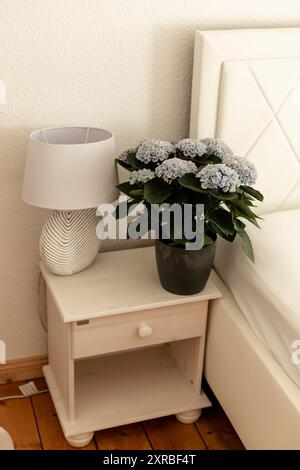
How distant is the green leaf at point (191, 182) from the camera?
5.49ft

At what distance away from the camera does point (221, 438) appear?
2.03 metres

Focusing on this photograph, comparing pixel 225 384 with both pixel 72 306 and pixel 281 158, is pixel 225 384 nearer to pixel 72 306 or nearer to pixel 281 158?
pixel 72 306

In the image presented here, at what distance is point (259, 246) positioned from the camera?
73.2 inches

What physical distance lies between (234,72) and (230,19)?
195mm

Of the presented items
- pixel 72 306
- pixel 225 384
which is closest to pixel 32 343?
pixel 72 306

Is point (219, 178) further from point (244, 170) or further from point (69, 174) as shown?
point (69, 174)

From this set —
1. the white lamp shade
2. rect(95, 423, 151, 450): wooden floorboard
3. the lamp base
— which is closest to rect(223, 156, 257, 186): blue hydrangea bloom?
the white lamp shade

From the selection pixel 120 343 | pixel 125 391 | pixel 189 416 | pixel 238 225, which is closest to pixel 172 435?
pixel 189 416

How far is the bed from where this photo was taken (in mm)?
1682

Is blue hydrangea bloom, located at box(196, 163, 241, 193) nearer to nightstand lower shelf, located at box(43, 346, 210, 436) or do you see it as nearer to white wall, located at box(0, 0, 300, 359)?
white wall, located at box(0, 0, 300, 359)

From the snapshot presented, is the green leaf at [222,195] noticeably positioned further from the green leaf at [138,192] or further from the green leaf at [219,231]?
the green leaf at [138,192]

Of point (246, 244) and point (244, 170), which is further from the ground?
point (244, 170)

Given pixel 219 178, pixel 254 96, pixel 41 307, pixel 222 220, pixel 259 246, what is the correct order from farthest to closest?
pixel 41 307
pixel 254 96
pixel 259 246
pixel 222 220
pixel 219 178

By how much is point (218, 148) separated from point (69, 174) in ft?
1.33
